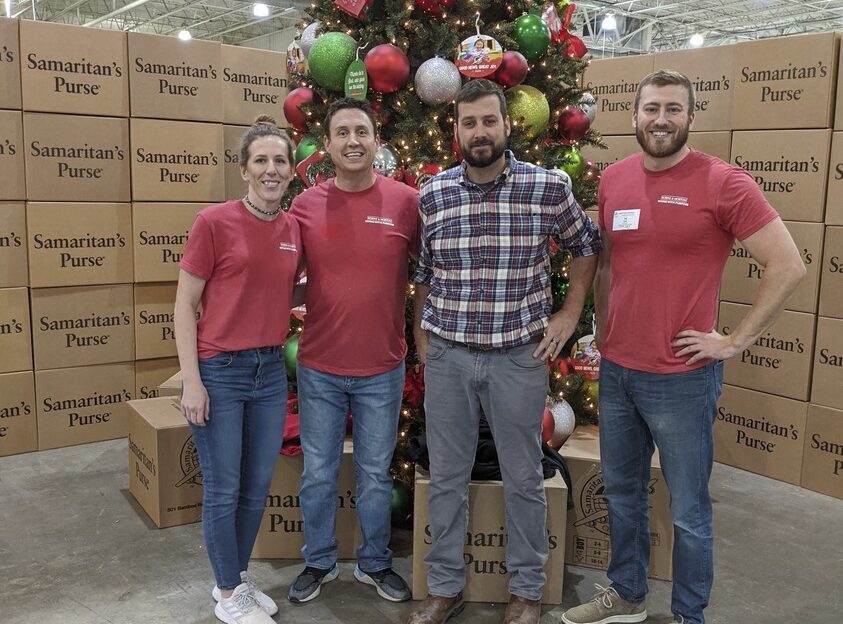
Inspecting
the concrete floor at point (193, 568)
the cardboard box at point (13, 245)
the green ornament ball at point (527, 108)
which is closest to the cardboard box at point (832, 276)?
the concrete floor at point (193, 568)

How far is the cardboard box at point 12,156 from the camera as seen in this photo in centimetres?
355

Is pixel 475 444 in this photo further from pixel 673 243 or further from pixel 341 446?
pixel 673 243

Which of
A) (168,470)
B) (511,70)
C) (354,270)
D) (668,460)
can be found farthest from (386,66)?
(168,470)

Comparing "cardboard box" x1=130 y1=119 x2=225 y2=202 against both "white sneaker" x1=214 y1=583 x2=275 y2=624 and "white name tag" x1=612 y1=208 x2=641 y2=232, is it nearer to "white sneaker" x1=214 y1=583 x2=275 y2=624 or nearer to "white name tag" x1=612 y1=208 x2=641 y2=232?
"white sneaker" x1=214 y1=583 x2=275 y2=624

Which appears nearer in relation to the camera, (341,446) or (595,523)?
(341,446)

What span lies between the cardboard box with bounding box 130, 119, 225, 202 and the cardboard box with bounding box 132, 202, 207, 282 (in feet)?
0.19

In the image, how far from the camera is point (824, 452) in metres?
3.43

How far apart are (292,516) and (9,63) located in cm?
259

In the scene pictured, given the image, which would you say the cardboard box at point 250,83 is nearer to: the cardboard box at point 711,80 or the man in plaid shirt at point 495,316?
the cardboard box at point 711,80

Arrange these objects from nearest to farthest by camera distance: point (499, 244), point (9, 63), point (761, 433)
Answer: point (499, 244) → point (9, 63) → point (761, 433)

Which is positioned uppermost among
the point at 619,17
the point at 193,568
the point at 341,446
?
the point at 619,17

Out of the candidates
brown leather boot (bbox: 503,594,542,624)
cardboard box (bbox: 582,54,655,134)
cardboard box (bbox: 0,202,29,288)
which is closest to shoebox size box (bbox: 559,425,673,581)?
brown leather boot (bbox: 503,594,542,624)

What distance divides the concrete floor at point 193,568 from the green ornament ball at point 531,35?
1930 mm

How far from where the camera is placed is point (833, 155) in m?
3.33
